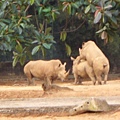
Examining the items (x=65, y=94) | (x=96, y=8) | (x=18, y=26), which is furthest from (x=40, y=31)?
(x=65, y=94)

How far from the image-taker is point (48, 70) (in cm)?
1906

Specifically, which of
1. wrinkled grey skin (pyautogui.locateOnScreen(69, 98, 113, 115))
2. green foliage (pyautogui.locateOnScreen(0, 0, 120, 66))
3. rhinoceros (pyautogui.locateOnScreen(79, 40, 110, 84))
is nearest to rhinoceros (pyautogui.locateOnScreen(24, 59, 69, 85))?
rhinoceros (pyautogui.locateOnScreen(79, 40, 110, 84))

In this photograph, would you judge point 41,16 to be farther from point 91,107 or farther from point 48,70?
point 48,70

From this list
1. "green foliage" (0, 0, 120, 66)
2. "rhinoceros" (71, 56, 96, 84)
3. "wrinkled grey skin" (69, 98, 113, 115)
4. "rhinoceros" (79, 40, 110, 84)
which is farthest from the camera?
"rhinoceros" (71, 56, 96, 84)

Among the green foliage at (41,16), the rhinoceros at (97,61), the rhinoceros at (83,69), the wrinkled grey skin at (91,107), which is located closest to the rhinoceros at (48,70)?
the rhinoceros at (83,69)

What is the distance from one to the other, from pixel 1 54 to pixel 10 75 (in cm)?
117

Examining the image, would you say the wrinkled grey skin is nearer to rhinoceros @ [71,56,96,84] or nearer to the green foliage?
the green foliage

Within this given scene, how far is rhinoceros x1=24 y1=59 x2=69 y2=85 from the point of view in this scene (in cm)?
1870

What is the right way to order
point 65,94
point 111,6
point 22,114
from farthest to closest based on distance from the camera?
point 65,94
point 22,114
point 111,6

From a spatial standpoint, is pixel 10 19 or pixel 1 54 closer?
pixel 10 19

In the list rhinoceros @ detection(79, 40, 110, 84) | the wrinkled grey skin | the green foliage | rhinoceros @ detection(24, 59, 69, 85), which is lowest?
rhinoceros @ detection(24, 59, 69, 85)

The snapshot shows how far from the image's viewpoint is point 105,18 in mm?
5266

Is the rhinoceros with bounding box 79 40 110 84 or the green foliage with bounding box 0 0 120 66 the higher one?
the green foliage with bounding box 0 0 120 66

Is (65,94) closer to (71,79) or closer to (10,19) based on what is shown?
(10,19)
